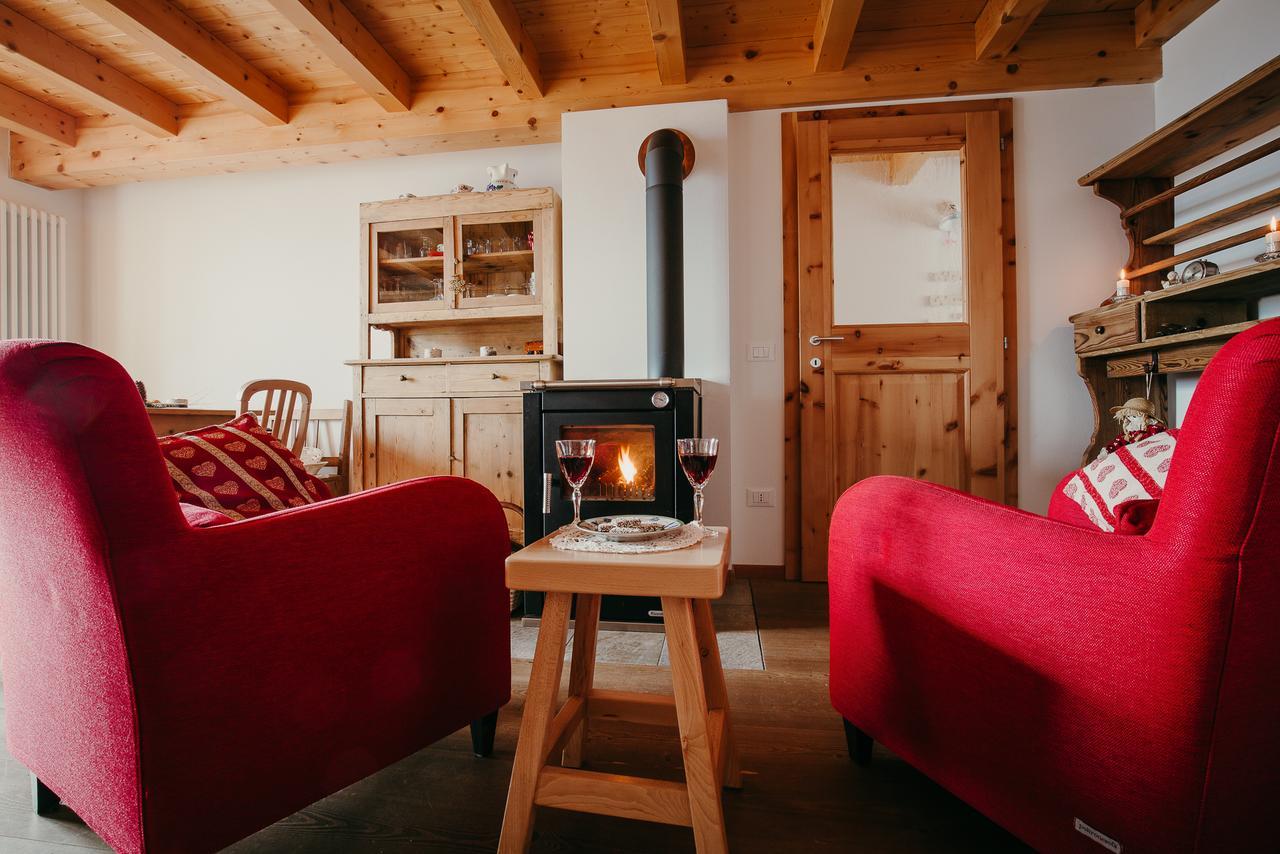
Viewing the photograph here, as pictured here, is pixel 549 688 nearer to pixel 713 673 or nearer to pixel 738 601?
pixel 713 673

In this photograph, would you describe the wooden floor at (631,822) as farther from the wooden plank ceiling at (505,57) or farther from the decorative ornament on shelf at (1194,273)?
the wooden plank ceiling at (505,57)

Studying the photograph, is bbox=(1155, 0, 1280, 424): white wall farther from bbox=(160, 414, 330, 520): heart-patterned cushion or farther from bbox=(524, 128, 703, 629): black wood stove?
bbox=(160, 414, 330, 520): heart-patterned cushion

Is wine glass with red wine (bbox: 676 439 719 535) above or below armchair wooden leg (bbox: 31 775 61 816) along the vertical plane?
above

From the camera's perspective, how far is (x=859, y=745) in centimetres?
120

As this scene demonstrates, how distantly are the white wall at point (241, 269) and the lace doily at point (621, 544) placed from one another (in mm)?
2872

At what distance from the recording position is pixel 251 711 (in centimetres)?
81

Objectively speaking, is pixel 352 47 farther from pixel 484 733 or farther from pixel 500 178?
pixel 484 733

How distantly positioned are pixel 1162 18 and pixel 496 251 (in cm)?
323

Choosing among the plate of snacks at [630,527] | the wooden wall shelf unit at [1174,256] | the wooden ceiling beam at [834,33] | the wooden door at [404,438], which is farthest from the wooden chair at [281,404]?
the wooden wall shelf unit at [1174,256]

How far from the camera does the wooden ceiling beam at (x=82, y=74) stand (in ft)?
A: 8.67

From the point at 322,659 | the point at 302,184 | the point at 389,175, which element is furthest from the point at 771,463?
the point at 302,184

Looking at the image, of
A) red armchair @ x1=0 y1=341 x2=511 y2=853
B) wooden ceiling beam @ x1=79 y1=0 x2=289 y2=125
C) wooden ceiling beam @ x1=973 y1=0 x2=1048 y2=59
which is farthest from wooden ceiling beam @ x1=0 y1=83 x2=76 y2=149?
wooden ceiling beam @ x1=973 y1=0 x2=1048 y2=59

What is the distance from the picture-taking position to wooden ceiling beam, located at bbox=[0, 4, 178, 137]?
2.64 m

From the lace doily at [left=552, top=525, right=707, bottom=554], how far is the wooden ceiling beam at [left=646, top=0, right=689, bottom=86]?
230 centimetres
